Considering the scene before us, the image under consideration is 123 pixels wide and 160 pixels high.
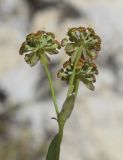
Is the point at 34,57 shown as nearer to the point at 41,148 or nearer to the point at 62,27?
Result: the point at 41,148

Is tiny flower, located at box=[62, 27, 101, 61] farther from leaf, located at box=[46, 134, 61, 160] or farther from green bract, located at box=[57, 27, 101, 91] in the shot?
leaf, located at box=[46, 134, 61, 160]

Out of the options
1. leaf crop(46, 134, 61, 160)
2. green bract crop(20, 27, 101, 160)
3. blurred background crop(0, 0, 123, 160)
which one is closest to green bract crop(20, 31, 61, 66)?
green bract crop(20, 27, 101, 160)

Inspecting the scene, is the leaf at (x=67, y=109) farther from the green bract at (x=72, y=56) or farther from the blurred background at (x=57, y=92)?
the blurred background at (x=57, y=92)

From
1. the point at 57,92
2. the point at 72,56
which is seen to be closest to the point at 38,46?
the point at 72,56

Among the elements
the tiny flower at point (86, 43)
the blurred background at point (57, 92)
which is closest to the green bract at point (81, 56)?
the tiny flower at point (86, 43)

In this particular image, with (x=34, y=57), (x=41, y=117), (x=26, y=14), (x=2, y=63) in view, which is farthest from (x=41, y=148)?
(x=34, y=57)

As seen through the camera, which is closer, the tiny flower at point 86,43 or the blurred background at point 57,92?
the tiny flower at point 86,43
